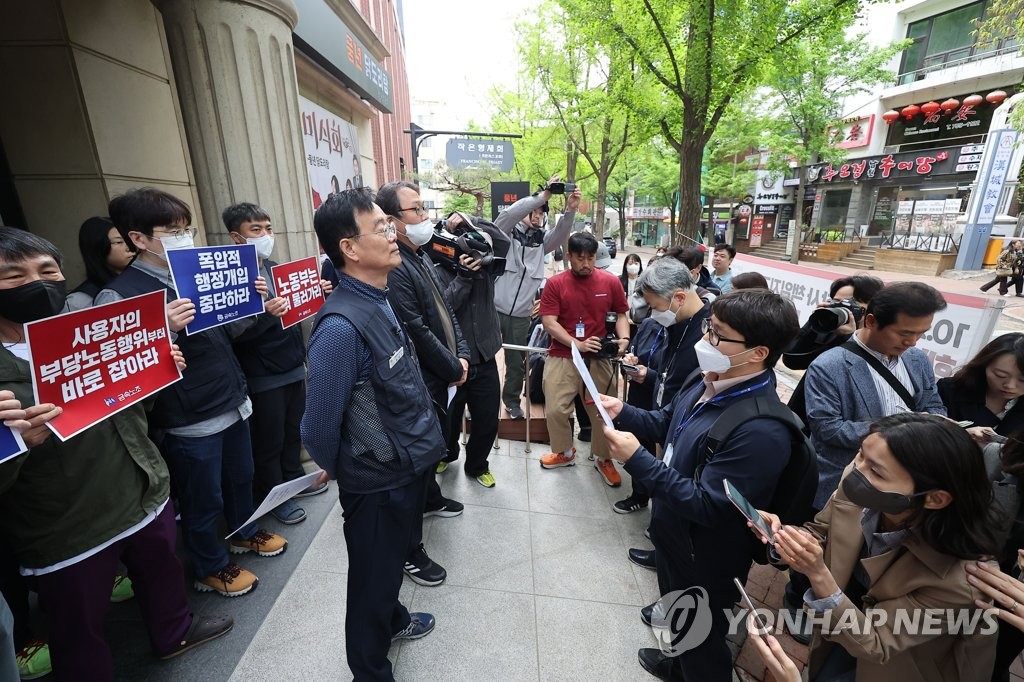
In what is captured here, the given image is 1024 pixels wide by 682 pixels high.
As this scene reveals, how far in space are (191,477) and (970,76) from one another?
29810 mm

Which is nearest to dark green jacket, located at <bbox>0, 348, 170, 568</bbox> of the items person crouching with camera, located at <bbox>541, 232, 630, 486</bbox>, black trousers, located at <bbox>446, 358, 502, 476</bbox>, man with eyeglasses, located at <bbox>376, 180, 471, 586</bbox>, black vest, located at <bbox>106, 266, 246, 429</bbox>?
black vest, located at <bbox>106, 266, 246, 429</bbox>

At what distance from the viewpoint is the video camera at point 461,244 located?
302 centimetres

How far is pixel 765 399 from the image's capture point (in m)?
1.65

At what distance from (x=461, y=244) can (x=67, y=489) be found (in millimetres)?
2231

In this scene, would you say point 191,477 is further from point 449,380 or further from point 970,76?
point 970,76

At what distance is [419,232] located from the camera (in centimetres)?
260

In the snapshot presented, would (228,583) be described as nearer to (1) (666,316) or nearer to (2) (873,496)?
(1) (666,316)

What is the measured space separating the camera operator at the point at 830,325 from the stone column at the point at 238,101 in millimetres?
3781

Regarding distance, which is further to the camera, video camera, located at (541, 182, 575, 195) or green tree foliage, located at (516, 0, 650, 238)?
green tree foliage, located at (516, 0, 650, 238)

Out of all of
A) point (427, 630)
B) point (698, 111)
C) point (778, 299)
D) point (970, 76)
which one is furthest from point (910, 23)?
point (427, 630)

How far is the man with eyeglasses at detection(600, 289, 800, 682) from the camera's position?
1.59 meters

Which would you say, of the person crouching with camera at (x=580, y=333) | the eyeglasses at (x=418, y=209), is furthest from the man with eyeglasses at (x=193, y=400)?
the person crouching with camera at (x=580, y=333)

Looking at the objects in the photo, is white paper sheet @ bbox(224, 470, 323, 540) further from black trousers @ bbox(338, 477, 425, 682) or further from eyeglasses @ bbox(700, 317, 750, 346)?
eyeglasses @ bbox(700, 317, 750, 346)

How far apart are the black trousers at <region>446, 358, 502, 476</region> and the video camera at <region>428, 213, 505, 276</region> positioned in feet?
2.50
